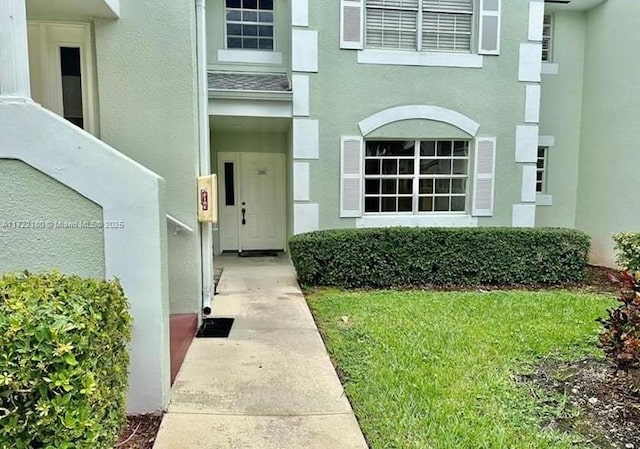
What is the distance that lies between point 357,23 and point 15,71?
269 inches

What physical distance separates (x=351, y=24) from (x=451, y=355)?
6714mm

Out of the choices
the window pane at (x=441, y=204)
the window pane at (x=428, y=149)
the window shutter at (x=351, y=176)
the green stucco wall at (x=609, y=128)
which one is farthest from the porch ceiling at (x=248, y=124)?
the green stucco wall at (x=609, y=128)

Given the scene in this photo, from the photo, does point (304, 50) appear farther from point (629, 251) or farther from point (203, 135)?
point (629, 251)

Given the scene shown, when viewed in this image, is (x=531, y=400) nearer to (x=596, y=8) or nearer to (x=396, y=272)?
(x=396, y=272)

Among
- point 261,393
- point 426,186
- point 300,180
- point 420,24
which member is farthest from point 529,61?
point 261,393

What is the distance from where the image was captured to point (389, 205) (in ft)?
29.4

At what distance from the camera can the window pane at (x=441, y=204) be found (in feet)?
29.8

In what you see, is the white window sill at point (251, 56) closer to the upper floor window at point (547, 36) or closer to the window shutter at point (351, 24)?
the window shutter at point (351, 24)

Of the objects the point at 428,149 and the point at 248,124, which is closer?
the point at 428,149

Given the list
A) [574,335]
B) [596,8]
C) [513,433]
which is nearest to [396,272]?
[574,335]

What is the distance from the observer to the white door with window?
1067 cm

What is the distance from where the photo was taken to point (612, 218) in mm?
9570

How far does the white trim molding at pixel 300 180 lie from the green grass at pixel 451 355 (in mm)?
2252

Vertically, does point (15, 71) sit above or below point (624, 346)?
above
